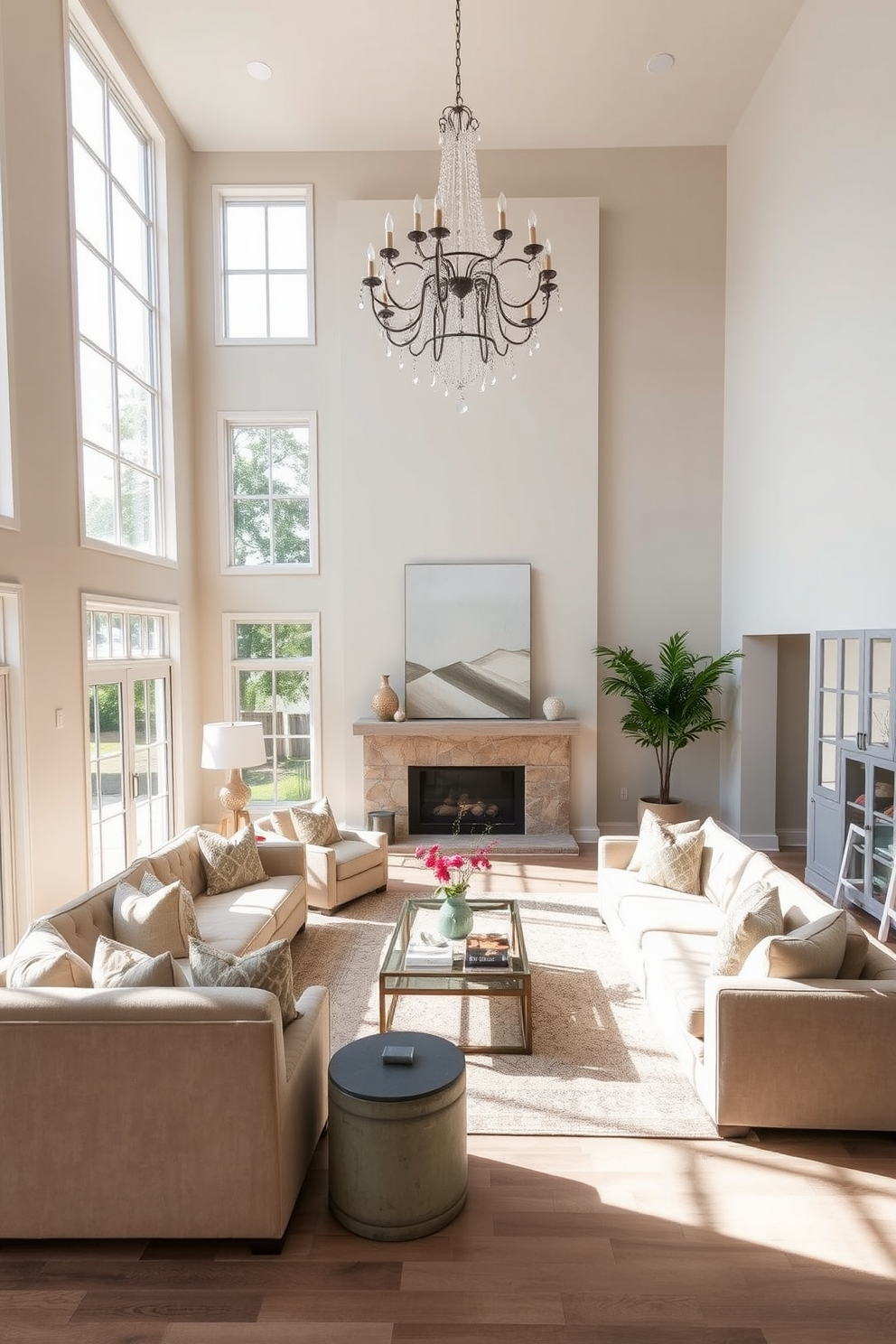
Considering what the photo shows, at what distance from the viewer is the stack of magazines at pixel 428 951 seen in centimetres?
420

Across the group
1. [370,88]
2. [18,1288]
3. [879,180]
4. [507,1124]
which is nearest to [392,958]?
[507,1124]

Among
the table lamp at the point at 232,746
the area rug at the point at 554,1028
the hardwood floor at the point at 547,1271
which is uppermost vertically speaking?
the table lamp at the point at 232,746

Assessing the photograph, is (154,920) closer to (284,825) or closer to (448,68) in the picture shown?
(284,825)

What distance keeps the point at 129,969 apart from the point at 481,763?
551cm

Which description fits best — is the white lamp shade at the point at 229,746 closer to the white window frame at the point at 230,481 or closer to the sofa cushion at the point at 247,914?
the sofa cushion at the point at 247,914

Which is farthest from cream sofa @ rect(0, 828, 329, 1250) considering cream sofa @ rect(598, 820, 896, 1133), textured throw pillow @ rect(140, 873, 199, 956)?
cream sofa @ rect(598, 820, 896, 1133)

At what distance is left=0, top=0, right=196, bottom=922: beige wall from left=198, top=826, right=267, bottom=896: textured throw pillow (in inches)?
35.9

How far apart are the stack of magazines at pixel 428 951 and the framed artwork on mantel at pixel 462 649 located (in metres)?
3.89

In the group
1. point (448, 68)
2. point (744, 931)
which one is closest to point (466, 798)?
point (744, 931)

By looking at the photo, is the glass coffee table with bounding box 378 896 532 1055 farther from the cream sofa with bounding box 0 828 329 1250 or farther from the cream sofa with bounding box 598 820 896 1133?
the cream sofa with bounding box 0 828 329 1250

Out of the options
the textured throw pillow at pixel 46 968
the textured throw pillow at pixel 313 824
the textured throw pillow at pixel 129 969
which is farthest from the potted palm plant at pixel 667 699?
the textured throw pillow at pixel 46 968

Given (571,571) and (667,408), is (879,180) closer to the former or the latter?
(667,408)

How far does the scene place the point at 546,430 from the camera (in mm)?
8297

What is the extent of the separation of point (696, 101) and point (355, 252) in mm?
3459
